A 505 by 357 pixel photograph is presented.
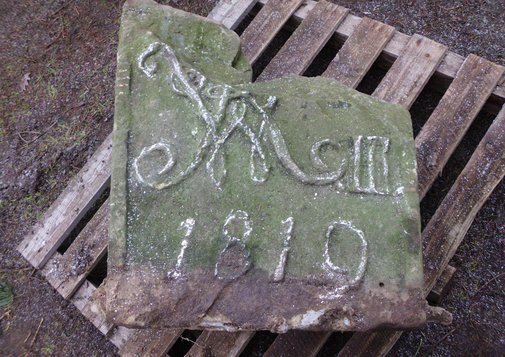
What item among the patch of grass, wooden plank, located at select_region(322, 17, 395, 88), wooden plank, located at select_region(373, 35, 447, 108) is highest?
wooden plank, located at select_region(322, 17, 395, 88)

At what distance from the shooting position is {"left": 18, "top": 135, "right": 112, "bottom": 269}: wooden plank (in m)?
2.16

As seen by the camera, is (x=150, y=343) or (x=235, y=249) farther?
(x=150, y=343)

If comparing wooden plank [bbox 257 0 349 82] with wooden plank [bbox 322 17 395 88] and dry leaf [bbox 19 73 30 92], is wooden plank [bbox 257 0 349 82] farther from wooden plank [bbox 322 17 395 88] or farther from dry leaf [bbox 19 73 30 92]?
dry leaf [bbox 19 73 30 92]

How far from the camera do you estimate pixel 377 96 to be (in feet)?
6.89

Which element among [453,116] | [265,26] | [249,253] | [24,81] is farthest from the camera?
[24,81]

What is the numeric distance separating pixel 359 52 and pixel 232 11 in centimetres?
66

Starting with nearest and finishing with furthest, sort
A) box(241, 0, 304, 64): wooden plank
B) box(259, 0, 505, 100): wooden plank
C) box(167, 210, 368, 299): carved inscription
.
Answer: box(167, 210, 368, 299): carved inscription → box(259, 0, 505, 100): wooden plank → box(241, 0, 304, 64): wooden plank

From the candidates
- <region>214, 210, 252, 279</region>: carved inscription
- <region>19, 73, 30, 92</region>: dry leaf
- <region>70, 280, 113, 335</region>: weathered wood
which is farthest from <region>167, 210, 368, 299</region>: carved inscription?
<region>19, 73, 30, 92</region>: dry leaf

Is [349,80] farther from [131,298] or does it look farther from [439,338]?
[131,298]

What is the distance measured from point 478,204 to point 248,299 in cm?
111

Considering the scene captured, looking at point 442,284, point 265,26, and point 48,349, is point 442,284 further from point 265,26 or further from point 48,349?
point 48,349

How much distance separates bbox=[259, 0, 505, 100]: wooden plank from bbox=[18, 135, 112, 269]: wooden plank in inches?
46.3

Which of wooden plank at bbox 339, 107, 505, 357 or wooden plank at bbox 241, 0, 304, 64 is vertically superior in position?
wooden plank at bbox 241, 0, 304, 64

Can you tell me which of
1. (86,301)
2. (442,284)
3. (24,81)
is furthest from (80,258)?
(442,284)
